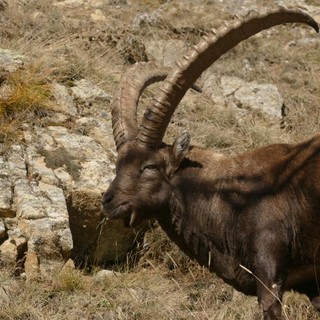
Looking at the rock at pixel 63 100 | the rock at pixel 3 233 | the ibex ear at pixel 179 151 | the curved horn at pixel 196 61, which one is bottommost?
the rock at pixel 3 233

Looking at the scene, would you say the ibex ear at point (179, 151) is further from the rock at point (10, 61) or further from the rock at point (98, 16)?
the rock at point (98, 16)

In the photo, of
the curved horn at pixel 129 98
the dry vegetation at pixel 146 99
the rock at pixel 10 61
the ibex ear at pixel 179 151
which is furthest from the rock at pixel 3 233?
the rock at pixel 10 61

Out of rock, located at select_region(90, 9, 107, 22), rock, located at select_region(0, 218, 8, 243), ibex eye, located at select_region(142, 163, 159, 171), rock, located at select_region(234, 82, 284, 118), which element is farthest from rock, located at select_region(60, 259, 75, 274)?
rock, located at select_region(90, 9, 107, 22)

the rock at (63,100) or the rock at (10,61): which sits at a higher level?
the rock at (10,61)

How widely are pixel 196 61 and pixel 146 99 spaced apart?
549 cm

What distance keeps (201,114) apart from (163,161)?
604 cm

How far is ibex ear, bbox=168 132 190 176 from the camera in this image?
248 inches

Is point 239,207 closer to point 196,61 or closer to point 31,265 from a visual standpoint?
point 196,61

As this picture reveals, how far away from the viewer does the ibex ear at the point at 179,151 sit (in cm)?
630

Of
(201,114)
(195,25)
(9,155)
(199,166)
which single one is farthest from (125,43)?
(199,166)

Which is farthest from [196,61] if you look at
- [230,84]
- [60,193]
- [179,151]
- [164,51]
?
[164,51]

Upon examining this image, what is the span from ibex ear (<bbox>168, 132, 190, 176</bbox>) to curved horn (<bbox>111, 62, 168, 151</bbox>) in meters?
0.46

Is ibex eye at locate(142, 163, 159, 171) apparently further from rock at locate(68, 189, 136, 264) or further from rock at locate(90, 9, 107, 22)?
rock at locate(90, 9, 107, 22)

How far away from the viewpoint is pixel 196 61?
6.15 m
